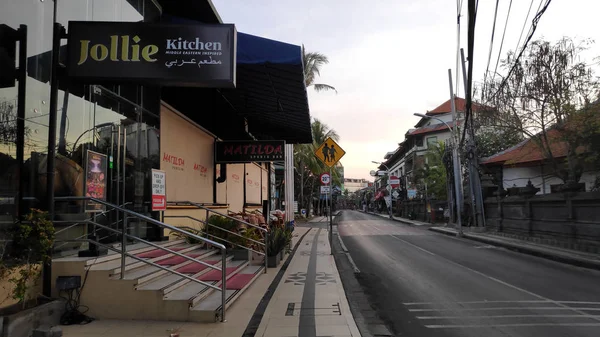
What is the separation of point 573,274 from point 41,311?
1199 cm

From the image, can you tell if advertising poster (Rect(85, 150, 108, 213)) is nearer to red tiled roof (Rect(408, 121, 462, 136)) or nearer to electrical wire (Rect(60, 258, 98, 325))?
electrical wire (Rect(60, 258, 98, 325))

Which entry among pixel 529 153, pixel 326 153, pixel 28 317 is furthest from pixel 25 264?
pixel 529 153

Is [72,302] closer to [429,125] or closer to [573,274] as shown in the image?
[573,274]

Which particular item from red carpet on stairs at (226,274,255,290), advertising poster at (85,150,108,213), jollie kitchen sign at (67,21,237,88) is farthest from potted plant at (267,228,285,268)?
jollie kitchen sign at (67,21,237,88)

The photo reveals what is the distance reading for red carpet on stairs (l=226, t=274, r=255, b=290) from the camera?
26.2 ft

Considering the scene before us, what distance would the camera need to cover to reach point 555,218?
17.5 metres

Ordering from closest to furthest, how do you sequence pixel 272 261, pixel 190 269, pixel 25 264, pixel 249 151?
pixel 25 264
pixel 190 269
pixel 272 261
pixel 249 151

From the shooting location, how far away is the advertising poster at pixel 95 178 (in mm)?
7367

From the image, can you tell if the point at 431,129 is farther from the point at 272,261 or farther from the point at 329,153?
the point at 272,261

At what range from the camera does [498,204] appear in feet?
76.9

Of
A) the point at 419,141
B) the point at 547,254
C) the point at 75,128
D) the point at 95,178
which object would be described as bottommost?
the point at 547,254

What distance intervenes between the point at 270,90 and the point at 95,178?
626 cm

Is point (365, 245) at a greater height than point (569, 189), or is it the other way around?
point (569, 189)

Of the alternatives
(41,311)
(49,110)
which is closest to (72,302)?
(41,311)
